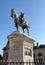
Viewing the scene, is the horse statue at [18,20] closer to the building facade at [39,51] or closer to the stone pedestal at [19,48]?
the stone pedestal at [19,48]

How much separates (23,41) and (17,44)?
0.58 metres

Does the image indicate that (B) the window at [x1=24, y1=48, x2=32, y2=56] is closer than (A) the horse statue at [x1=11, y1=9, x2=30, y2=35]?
Yes

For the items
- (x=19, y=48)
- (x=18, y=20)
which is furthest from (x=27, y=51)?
(x=18, y=20)

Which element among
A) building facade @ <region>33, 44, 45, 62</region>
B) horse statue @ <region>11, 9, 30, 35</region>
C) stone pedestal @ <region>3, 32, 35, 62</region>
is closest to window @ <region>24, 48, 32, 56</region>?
stone pedestal @ <region>3, 32, 35, 62</region>

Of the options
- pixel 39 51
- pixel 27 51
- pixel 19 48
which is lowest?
pixel 27 51

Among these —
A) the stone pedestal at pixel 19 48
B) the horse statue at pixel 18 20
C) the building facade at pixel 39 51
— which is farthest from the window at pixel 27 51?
the building facade at pixel 39 51

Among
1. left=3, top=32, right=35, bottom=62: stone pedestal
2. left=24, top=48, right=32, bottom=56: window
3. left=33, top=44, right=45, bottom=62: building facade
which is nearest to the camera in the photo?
left=3, top=32, right=35, bottom=62: stone pedestal

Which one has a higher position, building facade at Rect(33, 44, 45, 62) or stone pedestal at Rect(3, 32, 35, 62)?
building facade at Rect(33, 44, 45, 62)

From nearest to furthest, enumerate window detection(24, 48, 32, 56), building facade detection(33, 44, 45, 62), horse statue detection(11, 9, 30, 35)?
window detection(24, 48, 32, 56) < horse statue detection(11, 9, 30, 35) < building facade detection(33, 44, 45, 62)

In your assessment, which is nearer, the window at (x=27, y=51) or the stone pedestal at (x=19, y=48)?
the stone pedestal at (x=19, y=48)

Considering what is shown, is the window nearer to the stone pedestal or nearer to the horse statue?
the stone pedestal

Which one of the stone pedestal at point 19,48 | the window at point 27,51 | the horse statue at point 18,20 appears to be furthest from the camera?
the horse statue at point 18,20

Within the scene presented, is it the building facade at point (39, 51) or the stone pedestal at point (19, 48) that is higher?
the building facade at point (39, 51)

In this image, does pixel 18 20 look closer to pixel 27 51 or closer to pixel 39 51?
pixel 27 51
